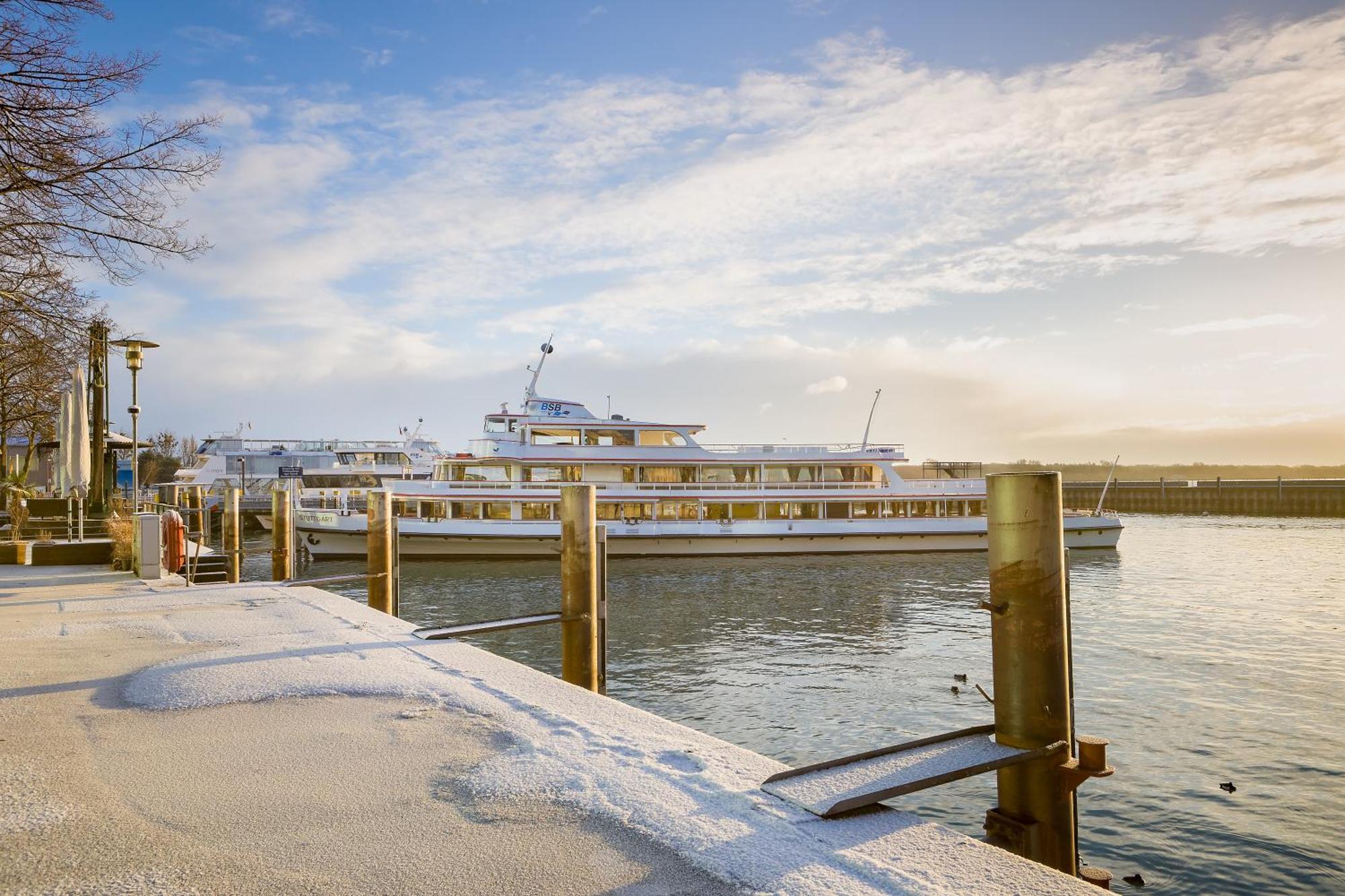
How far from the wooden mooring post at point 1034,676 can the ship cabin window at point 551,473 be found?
30273 millimetres

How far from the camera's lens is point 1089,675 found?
45.5 ft

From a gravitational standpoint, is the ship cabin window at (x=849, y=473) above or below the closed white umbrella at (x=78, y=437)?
below

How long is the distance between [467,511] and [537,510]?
108 inches

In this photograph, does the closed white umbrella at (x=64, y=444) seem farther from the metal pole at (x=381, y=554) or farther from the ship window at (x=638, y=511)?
the ship window at (x=638, y=511)

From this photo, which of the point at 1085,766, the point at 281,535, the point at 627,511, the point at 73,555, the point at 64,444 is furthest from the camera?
the point at 627,511

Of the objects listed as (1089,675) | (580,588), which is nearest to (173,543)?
(580,588)

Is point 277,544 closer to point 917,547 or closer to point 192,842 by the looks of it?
point 192,842

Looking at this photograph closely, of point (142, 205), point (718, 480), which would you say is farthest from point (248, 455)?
point (142, 205)

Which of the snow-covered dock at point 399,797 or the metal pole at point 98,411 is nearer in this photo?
the snow-covered dock at point 399,797

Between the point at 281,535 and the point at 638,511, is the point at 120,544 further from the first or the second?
the point at 638,511

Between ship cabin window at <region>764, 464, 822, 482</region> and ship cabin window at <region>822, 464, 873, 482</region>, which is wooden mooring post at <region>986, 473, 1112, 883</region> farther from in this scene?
ship cabin window at <region>822, 464, 873, 482</region>

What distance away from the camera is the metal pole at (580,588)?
8.40 meters

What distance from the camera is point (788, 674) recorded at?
13859mm

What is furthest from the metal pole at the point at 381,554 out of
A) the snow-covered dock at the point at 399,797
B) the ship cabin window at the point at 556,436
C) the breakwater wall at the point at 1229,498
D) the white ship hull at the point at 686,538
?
the breakwater wall at the point at 1229,498
